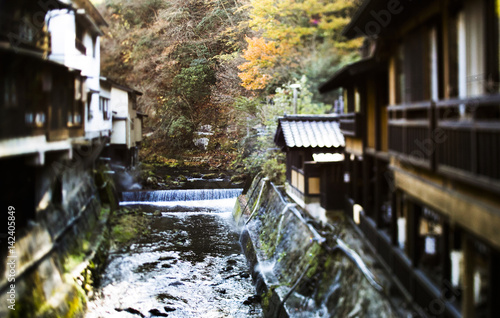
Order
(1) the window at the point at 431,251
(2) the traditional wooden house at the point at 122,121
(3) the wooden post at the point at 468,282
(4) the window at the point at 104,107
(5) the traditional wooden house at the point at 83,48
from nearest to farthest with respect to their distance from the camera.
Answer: (3) the wooden post at the point at 468,282, (1) the window at the point at 431,251, (5) the traditional wooden house at the point at 83,48, (4) the window at the point at 104,107, (2) the traditional wooden house at the point at 122,121

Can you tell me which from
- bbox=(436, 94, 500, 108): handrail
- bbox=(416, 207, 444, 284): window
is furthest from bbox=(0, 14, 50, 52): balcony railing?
bbox=(416, 207, 444, 284): window

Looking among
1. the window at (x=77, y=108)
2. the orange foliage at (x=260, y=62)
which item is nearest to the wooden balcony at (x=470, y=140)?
the window at (x=77, y=108)

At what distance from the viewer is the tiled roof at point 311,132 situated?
13.1 metres

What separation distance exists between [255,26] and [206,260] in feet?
47.0

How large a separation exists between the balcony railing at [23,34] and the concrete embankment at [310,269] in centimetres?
835

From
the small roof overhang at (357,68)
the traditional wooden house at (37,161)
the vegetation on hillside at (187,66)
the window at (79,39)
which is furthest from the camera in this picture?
the vegetation on hillside at (187,66)

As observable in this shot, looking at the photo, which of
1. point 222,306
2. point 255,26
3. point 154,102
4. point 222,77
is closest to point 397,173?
point 222,306

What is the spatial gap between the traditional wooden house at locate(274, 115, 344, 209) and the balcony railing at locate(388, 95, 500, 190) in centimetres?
445

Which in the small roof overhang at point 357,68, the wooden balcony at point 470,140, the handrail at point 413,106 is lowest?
the wooden balcony at point 470,140

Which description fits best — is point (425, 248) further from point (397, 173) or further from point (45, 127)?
point (45, 127)

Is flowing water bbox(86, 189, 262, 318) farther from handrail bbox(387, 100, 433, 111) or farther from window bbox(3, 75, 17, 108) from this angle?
handrail bbox(387, 100, 433, 111)

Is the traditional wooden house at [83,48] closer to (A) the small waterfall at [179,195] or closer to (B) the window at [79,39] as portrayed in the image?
(B) the window at [79,39]

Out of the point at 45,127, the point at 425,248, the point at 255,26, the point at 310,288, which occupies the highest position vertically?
the point at 255,26

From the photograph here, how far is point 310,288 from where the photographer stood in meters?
8.97
